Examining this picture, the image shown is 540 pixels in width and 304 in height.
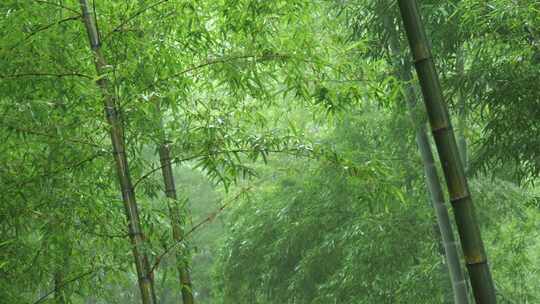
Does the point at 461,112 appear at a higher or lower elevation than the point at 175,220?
higher

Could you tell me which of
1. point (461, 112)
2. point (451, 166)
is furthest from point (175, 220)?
point (461, 112)

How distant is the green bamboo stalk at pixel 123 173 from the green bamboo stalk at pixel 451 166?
4.07 ft

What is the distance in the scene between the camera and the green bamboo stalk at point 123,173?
9.36ft

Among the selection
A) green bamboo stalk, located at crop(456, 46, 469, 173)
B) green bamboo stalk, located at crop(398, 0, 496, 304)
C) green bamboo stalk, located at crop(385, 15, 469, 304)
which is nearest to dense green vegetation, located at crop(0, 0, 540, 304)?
green bamboo stalk, located at crop(398, 0, 496, 304)

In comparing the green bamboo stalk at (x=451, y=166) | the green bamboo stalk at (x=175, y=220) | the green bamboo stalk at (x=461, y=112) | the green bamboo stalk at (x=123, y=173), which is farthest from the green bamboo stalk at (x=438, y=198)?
the green bamboo stalk at (x=451, y=166)

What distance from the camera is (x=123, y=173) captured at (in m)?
2.87

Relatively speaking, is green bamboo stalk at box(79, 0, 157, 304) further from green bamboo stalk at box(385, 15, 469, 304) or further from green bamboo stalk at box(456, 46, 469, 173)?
green bamboo stalk at box(385, 15, 469, 304)

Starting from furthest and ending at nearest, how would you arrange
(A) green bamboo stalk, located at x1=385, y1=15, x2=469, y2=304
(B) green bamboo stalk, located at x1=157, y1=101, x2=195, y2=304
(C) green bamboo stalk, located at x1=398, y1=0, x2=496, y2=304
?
(A) green bamboo stalk, located at x1=385, y1=15, x2=469, y2=304 → (B) green bamboo stalk, located at x1=157, y1=101, x2=195, y2=304 → (C) green bamboo stalk, located at x1=398, y1=0, x2=496, y2=304

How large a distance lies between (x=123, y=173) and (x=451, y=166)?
51.9 inches

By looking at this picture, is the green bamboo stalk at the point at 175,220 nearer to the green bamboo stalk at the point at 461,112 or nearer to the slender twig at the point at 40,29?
the slender twig at the point at 40,29

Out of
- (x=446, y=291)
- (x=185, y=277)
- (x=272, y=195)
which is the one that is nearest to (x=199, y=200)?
(x=272, y=195)

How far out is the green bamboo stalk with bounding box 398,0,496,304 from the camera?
222 centimetres

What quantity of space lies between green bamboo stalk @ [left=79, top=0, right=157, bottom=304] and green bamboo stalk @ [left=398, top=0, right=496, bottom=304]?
1.24 m

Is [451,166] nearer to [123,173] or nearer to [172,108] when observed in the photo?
[123,173]
